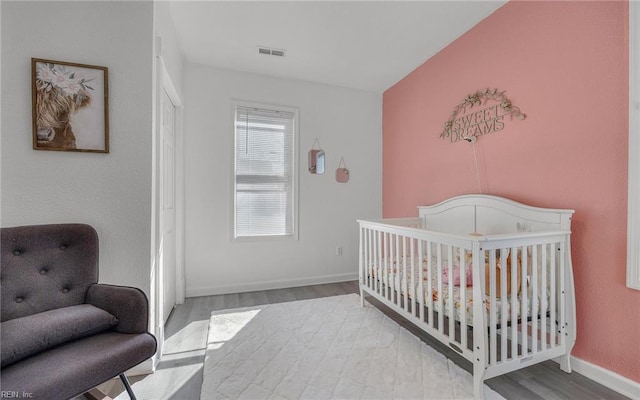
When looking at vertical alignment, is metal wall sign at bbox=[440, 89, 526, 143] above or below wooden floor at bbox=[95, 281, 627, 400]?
above

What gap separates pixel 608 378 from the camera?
4.89 feet

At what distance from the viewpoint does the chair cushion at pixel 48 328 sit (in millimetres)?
981

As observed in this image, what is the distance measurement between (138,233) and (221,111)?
5.85ft

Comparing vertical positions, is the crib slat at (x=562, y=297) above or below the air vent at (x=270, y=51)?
below

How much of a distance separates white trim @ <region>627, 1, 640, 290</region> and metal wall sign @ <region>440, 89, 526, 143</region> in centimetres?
57

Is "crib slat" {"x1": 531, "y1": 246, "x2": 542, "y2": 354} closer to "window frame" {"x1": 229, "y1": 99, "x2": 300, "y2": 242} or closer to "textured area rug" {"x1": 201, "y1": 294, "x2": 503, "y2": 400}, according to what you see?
"textured area rug" {"x1": 201, "y1": 294, "x2": 503, "y2": 400}

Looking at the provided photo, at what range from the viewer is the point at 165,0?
1.99 metres

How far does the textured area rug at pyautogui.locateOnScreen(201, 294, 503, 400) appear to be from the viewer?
57.5 inches

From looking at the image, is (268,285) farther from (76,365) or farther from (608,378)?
(608,378)

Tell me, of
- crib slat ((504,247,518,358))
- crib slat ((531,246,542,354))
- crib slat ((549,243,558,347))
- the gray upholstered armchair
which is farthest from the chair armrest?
crib slat ((549,243,558,347))

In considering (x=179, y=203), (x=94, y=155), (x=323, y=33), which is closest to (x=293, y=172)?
(x=179, y=203)

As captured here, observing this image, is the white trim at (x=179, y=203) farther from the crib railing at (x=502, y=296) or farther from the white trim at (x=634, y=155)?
the white trim at (x=634, y=155)

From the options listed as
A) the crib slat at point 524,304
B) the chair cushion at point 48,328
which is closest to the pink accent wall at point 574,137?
the crib slat at point 524,304

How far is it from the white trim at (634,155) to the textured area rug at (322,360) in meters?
0.98
